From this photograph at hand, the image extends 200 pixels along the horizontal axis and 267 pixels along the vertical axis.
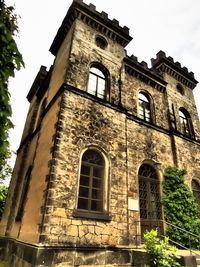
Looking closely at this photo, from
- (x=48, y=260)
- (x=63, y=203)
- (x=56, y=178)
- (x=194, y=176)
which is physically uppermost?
(x=194, y=176)

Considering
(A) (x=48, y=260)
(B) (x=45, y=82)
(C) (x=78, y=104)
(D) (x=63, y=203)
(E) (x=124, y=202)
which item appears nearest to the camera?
(A) (x=48, y=260)

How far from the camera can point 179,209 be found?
8.27 metres

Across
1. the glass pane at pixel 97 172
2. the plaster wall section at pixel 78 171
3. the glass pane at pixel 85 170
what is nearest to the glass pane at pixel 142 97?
the plaster wall section at pixel 78 171

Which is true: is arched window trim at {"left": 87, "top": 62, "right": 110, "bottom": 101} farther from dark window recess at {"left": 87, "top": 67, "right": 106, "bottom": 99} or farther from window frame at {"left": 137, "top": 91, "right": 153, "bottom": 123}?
window frame at {"left": 137, "top": 91, "right": 153, "bottom": 123}

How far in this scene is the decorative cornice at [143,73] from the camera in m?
11.1

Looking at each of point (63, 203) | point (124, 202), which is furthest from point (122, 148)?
point (63, 203)

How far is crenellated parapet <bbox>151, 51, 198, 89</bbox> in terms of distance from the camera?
13227 millimetres

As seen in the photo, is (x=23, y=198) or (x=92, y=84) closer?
(x=23, y=198)

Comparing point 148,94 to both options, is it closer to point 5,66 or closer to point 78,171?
point 78,171

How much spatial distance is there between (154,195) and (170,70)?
28.4 feet

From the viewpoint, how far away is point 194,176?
10.5 meters

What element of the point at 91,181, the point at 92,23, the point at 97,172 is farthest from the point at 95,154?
the point at 92,23

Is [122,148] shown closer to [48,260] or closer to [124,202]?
[124,202]

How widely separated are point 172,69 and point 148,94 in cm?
354
